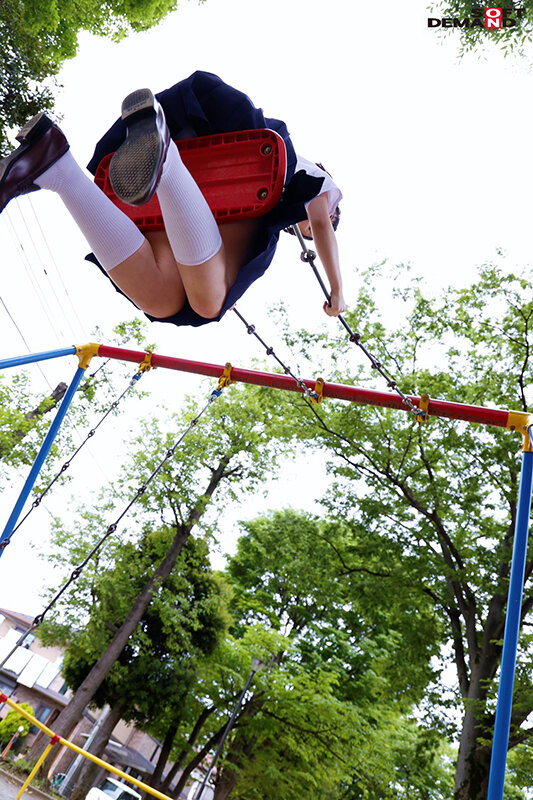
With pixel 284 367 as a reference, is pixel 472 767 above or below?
below

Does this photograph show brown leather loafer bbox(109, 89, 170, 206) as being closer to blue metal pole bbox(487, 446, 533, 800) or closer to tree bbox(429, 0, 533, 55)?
blue metal pole bbox(487, 446, 533, 800)

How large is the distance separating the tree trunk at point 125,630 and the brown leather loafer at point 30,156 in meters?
10.6

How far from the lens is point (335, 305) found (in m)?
2.01

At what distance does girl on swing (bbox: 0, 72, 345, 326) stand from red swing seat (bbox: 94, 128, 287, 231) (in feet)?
0.17

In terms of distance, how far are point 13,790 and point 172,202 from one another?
10.7 metres

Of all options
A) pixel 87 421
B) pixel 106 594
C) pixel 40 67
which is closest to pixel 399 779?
pixel 106 594

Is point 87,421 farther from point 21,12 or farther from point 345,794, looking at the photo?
point 345,794

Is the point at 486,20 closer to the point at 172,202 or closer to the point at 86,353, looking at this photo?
the point at 86,353

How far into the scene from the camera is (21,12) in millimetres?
7066

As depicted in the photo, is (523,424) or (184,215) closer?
(184,215)

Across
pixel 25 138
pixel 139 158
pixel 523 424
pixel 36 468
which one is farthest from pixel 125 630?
pixel 139 158

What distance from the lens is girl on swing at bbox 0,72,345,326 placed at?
49.8 inches

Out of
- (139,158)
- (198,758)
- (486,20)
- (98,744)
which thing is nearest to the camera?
(139,158)

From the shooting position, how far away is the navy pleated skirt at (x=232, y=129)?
159cm
